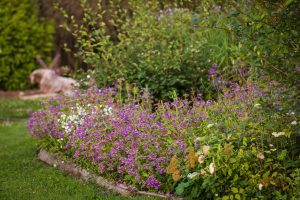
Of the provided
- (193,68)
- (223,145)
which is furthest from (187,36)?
(223,145)

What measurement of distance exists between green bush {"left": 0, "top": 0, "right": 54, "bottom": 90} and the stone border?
8.95 m

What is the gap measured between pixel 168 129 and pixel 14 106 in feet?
26.1

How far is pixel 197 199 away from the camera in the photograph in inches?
199

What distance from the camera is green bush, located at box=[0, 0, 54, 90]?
15969mm

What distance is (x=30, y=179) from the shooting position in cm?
650

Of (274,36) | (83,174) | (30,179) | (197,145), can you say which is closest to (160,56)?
(83,174)

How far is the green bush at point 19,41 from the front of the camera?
16.0 metres

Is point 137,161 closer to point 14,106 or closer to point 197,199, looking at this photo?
point 197,199

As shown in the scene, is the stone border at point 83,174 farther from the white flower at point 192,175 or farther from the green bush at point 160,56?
the green bush at point 160,56

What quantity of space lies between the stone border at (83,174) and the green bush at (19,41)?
29.4ft

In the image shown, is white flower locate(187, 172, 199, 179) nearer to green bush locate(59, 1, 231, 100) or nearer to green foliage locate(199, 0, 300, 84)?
green foliage locate(199, 0, 300, 84)

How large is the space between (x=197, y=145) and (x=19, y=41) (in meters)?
12.0

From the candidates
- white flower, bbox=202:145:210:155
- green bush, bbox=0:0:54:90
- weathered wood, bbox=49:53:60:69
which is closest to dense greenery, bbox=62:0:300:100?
white flower, bbox=202:145:210:155

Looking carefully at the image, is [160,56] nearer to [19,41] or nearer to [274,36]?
[274,36]
